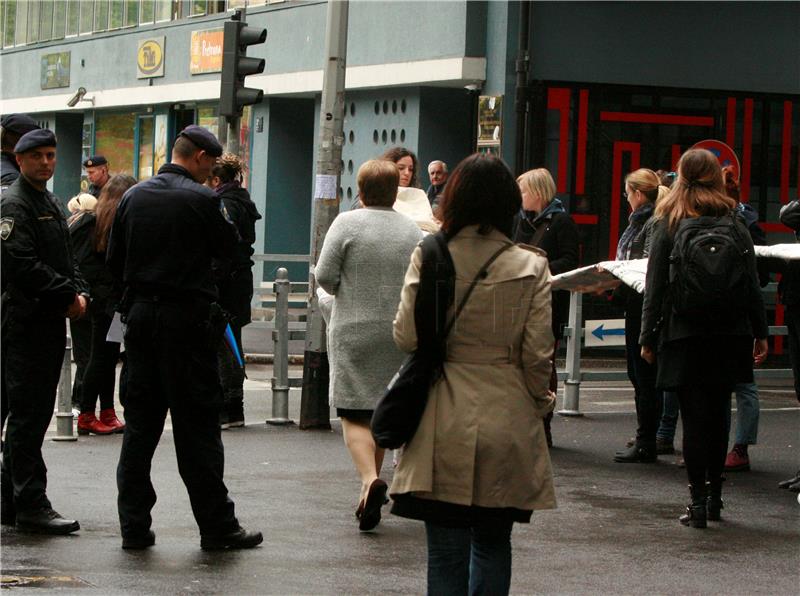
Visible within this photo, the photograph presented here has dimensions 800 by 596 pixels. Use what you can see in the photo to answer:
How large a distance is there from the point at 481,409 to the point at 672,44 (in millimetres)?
16048

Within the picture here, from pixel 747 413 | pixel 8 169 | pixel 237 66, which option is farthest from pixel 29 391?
pixel 237 66

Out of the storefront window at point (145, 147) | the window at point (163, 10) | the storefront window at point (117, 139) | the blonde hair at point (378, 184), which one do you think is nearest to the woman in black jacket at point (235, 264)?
the blonde hair at point (378, 184)

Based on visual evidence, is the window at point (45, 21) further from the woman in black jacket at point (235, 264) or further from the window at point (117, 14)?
the woman in black jacket at point (235, 264)

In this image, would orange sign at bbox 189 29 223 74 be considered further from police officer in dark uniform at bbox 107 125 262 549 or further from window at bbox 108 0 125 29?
police officer in dark uniform at bbox 107 125 262 549

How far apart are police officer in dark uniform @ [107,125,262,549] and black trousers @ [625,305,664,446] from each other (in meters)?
4.04

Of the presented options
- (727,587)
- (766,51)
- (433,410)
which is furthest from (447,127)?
(433,410)

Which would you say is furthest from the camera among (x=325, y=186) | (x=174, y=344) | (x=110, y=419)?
(x=325, y=186)

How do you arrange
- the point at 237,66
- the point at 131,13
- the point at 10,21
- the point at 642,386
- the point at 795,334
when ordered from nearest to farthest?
the point at 795,334, the point at 642,386, the point at 237,66, the point at 131,13, the point at 10,21

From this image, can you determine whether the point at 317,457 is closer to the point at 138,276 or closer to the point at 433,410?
the point at 138,276

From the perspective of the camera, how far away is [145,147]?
31469 mm

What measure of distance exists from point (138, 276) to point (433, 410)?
2.60 m

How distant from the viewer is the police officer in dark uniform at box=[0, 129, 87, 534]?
7.85m

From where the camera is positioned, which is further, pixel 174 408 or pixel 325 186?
pixel 325 186

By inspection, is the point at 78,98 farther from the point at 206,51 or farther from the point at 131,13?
the point at 206,51
